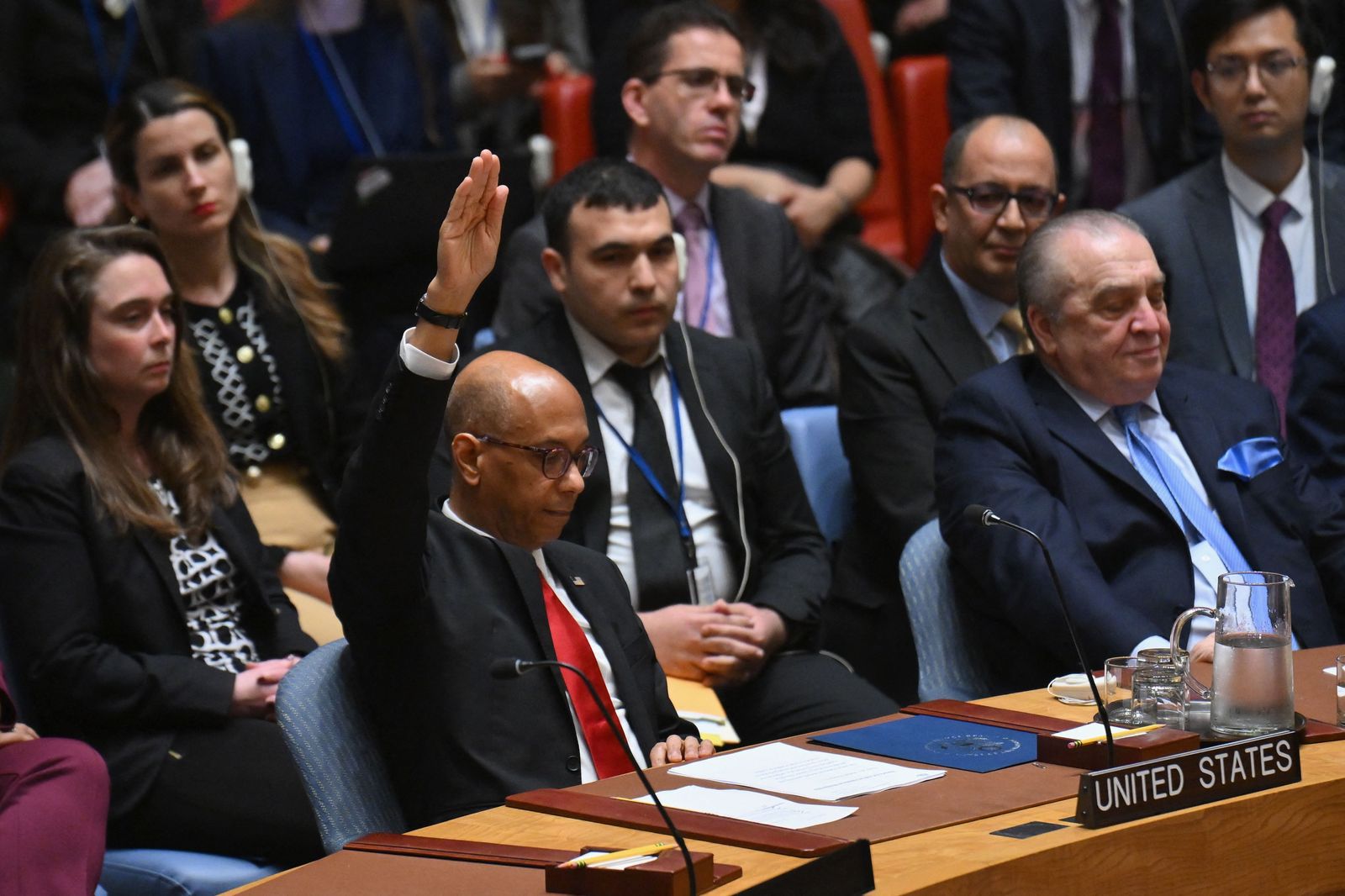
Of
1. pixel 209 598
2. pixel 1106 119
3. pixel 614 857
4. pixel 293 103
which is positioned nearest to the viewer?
pixel 614 857

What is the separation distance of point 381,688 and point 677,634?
38.8 inches

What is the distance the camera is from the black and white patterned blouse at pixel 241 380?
148 inches

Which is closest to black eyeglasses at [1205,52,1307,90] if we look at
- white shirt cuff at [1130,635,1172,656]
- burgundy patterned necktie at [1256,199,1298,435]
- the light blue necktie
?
burgundy patterned necktie at [1256,199,1298,435]

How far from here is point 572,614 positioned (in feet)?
8.68

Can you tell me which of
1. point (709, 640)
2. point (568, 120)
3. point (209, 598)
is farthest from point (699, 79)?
point (209, 598)

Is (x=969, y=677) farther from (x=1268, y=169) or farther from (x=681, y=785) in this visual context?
(x=1268, y=169)

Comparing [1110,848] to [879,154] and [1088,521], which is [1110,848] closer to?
[1088,521]

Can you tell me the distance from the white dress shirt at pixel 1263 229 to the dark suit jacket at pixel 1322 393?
1.94 ft

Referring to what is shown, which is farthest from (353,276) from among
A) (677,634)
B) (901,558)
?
(901,558)

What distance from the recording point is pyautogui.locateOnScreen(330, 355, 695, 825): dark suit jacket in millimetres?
2236

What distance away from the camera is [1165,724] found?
92.3 inches

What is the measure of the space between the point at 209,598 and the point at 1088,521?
5.16ft

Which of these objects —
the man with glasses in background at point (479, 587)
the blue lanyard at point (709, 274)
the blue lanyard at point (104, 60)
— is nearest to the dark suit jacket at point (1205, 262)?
the blue lanyard at point (709, 274)

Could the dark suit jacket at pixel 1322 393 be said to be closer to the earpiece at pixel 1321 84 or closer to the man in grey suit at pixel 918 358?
the man in grey suit at pixel 918 358
